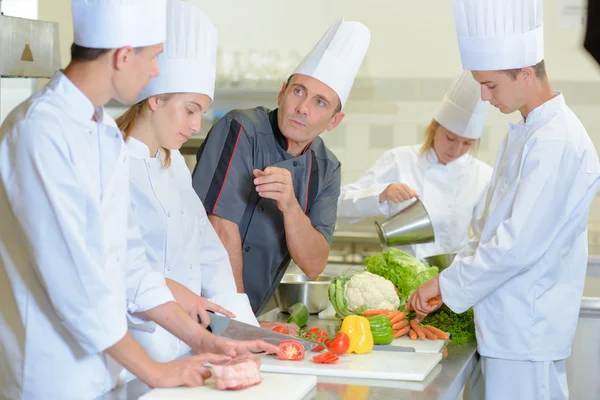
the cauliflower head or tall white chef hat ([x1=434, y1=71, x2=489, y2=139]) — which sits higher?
tall white chef hat ([x1=434, y1=71, x2=489, y2=139])

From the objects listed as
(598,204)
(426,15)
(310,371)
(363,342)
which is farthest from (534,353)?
(426,15)

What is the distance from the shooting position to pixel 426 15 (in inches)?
180

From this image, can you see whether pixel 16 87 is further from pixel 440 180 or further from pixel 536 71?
pixel 536 71

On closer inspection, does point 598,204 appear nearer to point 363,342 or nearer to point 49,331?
point 363,342

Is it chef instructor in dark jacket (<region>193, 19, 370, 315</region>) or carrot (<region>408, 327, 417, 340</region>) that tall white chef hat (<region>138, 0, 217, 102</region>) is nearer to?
chef instructor in dark jacket (<region>193, 19, 370, 315</region>)

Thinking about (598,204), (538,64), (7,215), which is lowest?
(598,204)

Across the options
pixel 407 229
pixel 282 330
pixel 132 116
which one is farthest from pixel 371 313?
pixel 132 116

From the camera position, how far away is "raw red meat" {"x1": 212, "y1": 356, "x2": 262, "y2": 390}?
62.3 inches

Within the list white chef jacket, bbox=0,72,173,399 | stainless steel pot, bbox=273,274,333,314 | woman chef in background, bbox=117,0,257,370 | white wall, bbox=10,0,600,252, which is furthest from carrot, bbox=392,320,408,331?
white wall, bbox=10,0,600,252

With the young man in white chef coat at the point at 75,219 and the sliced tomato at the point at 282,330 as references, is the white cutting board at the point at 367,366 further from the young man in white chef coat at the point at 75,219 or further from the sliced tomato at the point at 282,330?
the young man in white chef coat at the point at 75,219

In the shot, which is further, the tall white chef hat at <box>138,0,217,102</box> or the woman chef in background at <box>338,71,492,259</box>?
the woman chef in background at <box>338,71,492,259</box>

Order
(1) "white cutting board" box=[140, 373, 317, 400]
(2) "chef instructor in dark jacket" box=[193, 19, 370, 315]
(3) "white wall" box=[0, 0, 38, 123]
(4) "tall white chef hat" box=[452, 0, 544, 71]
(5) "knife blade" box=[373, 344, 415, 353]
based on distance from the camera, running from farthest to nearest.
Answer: (3) "white wall" box=[0, 0, 38, 123] → (2) "chef instructor in dark jacket" box=[193, 19, 370, 315] → (4) "tall white chef hat" box=[452, 0, 544, 71] → (5) "knife blade" box=[373, 344, 415, 353] → (1) "white cutting board" box=[140, 373, 317, 400]

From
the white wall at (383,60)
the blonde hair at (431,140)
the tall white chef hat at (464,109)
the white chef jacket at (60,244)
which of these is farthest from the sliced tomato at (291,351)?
the white wall at (383,60)

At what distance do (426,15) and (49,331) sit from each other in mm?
3527
